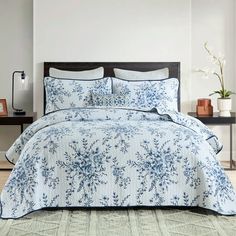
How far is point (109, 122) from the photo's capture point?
420cm

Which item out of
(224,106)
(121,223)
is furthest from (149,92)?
(121,223)

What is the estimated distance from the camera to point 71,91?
17.6 ft

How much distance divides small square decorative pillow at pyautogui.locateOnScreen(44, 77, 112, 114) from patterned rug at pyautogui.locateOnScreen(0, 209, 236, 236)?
5.74ft

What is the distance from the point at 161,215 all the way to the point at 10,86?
3001mm

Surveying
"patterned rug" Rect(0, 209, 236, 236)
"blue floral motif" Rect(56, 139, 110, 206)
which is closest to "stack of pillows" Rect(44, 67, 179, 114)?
"blue floral motif" Rect(56, 139, 110, 206)

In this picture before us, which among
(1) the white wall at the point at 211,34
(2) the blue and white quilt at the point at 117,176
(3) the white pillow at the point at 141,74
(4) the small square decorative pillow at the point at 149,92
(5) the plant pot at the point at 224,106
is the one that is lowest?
(2) the blue and white quilt at the point at 117,176

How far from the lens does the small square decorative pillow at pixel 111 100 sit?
5188 mm

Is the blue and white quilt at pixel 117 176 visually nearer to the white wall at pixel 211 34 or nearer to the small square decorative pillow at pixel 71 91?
the small square decorative pillow at pixel 71 91

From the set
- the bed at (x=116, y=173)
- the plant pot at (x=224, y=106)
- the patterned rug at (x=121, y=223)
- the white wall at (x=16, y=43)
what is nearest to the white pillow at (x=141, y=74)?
the plant pot at (x=224, y=106)

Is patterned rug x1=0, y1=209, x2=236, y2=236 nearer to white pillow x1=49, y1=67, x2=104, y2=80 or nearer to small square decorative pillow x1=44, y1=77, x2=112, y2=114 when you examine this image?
small square decorative pillow x1=44, y1=77, x2=112, y2=114

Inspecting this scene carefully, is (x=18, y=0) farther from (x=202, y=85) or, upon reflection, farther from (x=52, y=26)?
(x=202, y=85)

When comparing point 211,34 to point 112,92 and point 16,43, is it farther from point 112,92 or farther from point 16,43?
point 16,43

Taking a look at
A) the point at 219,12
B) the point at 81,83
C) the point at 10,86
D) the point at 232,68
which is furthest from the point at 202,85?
the point at 10,86

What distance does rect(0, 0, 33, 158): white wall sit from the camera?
19.7 feet
